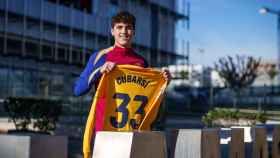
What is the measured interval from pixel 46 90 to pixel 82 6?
6.98 metres

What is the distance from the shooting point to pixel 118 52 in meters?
4.11

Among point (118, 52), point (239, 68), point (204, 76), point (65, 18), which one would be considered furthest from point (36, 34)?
point (204, 76)

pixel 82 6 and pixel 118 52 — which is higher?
pixel 82 6

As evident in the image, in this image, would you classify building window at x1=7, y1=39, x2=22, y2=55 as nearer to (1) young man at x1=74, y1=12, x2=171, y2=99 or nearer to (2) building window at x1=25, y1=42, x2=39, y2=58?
(2) building window at x1=25, y1=42, x2=39, y2=58

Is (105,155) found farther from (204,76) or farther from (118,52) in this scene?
(204,76)

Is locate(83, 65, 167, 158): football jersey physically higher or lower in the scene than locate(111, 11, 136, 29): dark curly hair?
lower

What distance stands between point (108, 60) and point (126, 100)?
1.03ft

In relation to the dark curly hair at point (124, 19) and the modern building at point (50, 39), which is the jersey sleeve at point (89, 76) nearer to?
the dark curly hair at point (124, 19)

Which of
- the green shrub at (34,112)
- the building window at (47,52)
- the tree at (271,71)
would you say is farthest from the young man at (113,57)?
the tree at (271,71)

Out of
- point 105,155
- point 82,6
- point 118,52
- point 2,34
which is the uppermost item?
point 82,6

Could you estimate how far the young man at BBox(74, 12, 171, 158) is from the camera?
13.0ft

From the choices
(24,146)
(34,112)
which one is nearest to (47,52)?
(34,112)

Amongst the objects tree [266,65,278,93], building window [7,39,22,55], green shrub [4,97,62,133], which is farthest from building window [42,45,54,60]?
tree [266,65,278,93]

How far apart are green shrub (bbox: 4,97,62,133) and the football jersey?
476 inches
